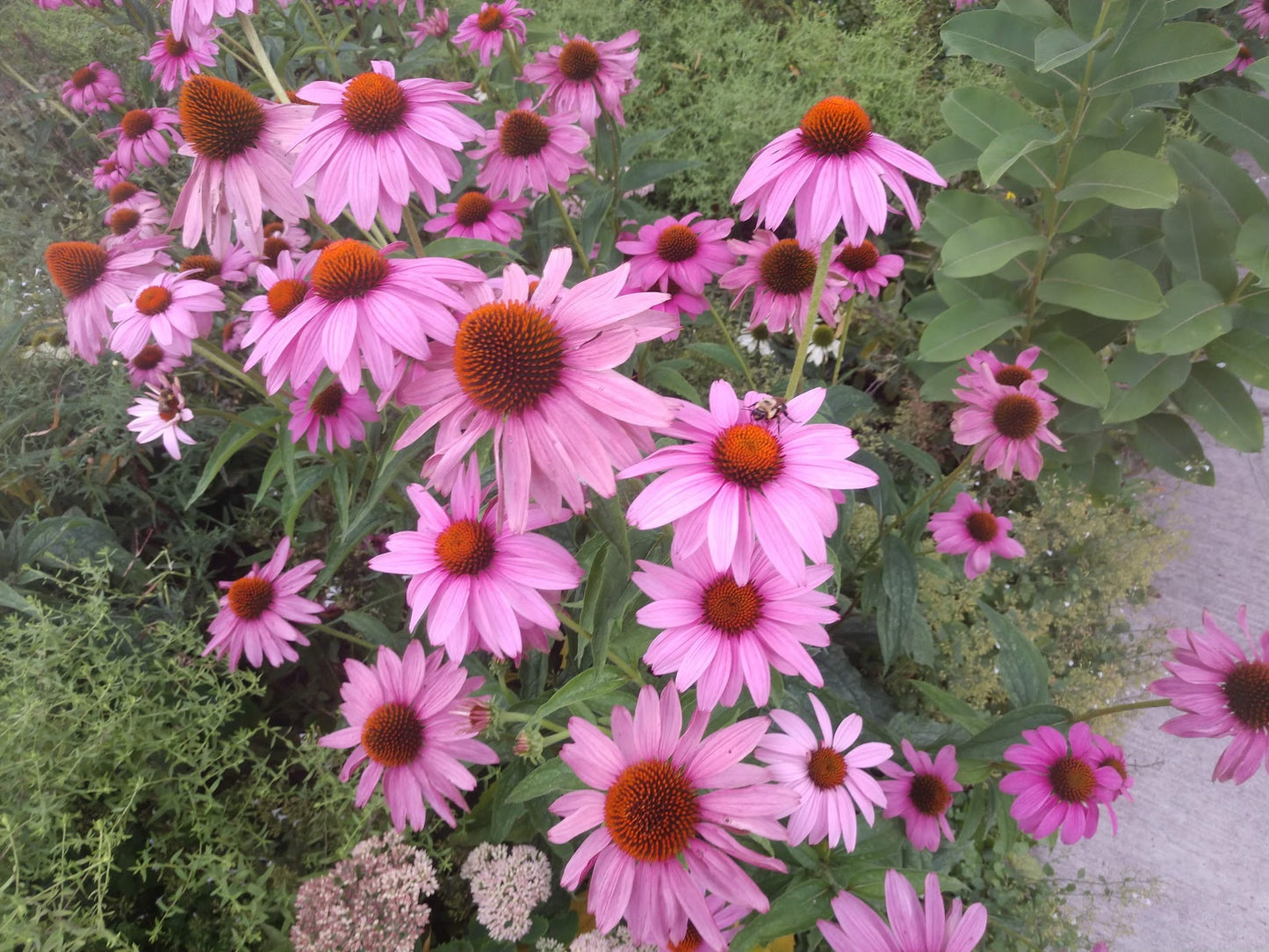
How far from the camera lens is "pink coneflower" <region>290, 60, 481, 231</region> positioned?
2.78ft

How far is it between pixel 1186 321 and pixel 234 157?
1629mm

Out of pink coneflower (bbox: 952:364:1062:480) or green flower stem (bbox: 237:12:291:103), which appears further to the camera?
pink coneflower (bbox: 952:364:1062:480)

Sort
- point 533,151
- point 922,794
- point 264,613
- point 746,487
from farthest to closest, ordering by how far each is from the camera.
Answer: point 533,151
point 264,613
point 922,794
point 746,487

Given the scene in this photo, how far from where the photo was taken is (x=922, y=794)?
1.10 m

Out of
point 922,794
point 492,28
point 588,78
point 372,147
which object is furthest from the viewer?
point 492,28

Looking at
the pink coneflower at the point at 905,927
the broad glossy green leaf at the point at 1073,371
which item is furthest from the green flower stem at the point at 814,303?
the broad glossy green leaf at the point at 1073,371

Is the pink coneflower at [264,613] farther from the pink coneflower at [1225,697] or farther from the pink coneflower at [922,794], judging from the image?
the pink coneflower at [1225,697]

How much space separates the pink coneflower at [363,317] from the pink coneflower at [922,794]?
3.12 feet

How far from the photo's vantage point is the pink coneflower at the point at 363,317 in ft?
2.25

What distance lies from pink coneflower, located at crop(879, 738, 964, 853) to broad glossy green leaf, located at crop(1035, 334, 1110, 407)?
77 centimetres

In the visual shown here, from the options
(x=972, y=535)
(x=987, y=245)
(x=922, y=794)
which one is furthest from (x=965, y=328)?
(x=922, y=794)

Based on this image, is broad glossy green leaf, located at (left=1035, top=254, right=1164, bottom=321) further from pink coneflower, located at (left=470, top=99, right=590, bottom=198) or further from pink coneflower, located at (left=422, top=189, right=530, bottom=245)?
pink coneflower, located at (left=422, top=189, right=530, bottom=245)

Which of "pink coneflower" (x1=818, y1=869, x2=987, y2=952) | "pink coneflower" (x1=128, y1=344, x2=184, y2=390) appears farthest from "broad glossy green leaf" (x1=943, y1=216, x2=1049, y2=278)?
"pink coneflower" (x1=128, y1=344, x2=184, y2=390)

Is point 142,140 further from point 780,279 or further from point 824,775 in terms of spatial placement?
point 824,775
